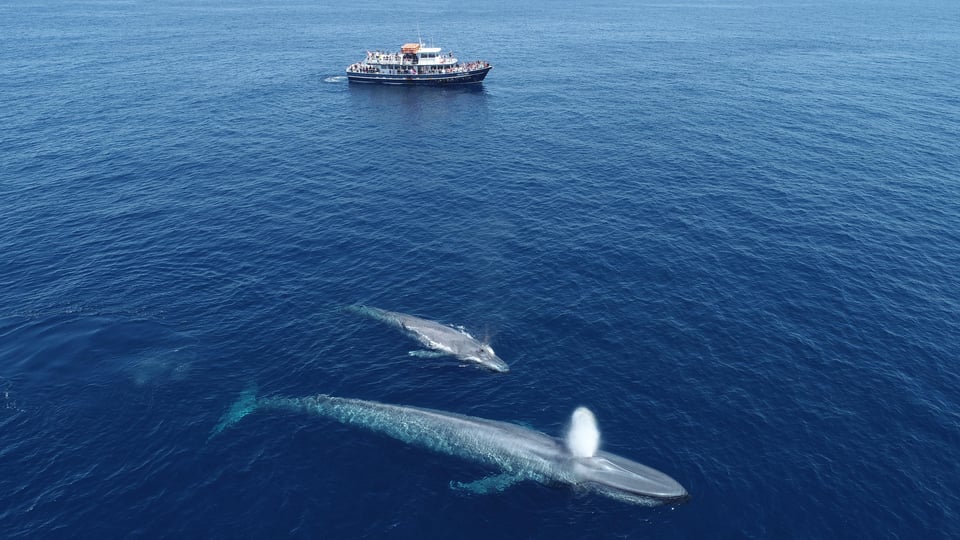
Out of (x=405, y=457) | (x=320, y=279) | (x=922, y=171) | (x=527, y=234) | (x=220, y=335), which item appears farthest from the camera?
(x=922, y=171)

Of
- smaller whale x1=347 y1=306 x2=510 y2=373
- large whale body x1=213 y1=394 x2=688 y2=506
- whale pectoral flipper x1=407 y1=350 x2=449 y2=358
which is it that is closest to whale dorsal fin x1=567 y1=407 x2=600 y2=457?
large whale body x1=213 y1=394 x2=688 y2=506

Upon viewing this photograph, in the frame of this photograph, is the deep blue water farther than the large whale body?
Yes

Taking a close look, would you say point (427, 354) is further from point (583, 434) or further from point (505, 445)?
point (583, 434)

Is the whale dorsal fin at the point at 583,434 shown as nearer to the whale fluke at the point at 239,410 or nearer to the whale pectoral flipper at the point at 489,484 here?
the whale pectoral flipper at the point at 489,484

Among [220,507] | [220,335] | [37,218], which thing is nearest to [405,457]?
[220,507]

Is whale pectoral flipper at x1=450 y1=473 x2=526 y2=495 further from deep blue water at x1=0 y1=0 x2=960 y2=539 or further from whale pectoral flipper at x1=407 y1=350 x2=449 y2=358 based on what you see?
whale pectoral flipper at x1=407 y1=350 x2=449 y2=358

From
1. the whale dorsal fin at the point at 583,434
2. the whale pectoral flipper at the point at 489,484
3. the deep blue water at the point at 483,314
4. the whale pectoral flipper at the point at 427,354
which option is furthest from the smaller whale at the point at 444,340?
the whale pectoral flipper at the point at 489,484

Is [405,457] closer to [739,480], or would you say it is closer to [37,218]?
[739,480]
